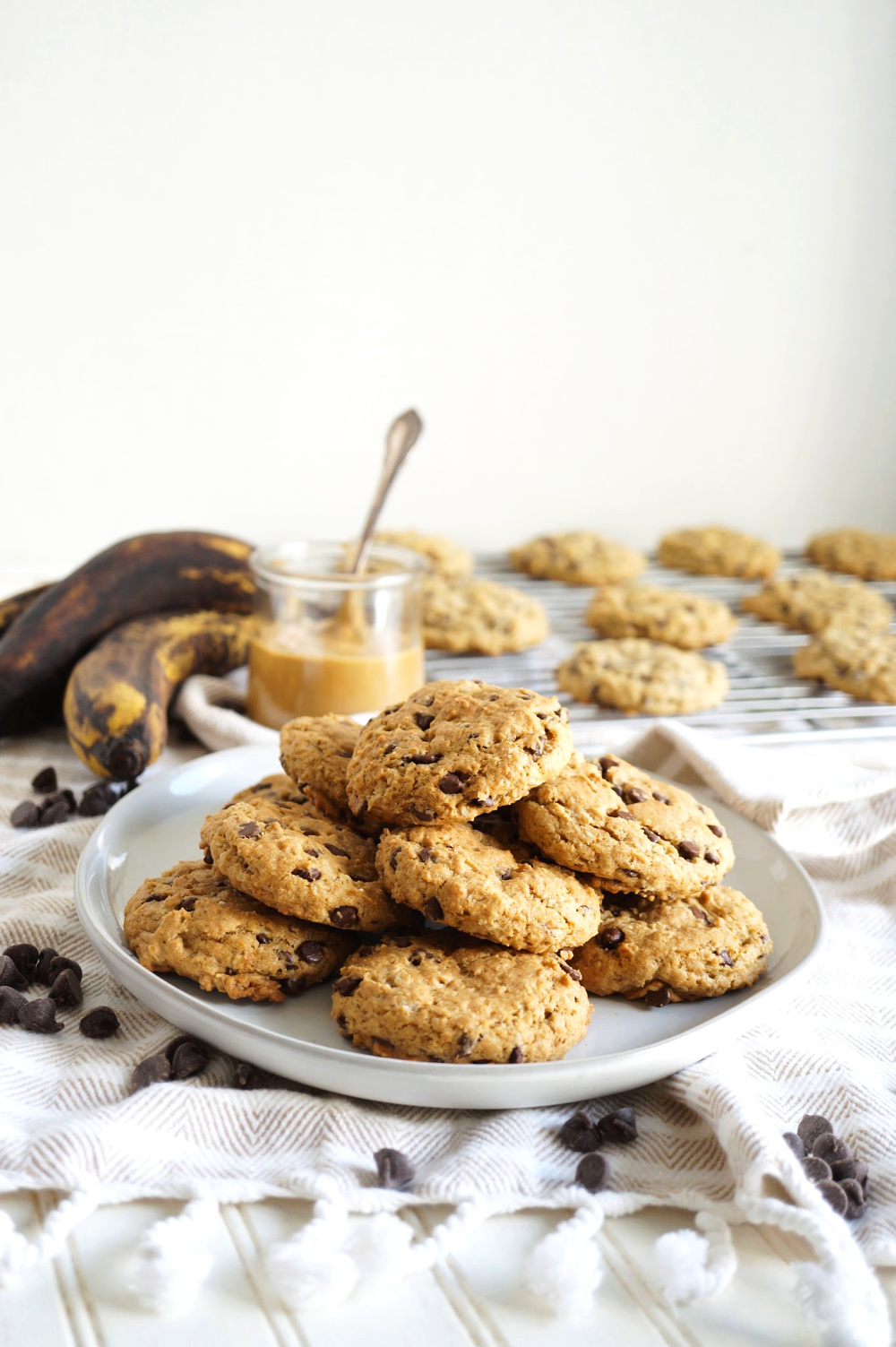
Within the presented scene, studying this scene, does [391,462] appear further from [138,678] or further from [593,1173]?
[593,1173]

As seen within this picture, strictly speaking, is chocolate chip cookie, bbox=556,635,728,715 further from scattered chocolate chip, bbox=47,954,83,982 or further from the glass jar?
scattered chocolate chip, bbox=47,954,83,982

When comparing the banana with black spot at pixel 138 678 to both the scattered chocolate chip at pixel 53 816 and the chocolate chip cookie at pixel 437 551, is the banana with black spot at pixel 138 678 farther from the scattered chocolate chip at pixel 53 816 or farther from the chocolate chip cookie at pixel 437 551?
the chocolate chip cookie at pixel 437 551

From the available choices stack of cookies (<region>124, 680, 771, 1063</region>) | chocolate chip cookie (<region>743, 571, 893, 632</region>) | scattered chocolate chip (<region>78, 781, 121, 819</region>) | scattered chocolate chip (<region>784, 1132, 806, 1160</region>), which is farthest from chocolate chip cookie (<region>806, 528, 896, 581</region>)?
scattered chocolate chip (<region>784, 1132, 806, 1160</region>)

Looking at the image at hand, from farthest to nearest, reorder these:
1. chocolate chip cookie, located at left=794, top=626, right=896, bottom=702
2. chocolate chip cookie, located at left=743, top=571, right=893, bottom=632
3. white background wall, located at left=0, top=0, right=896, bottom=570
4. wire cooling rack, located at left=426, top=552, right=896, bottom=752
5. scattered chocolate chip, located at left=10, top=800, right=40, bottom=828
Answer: white background wall, located at left=0, top=0, right=896, bottom=570
chocolate chip cookie, located at left=743, top=571, right=893, bottom=632
chocolate chip cookie, located at left=794, top=626, right=896, bottom=702
wire cooling rack, located at left=426, top=552, right=896, bottom=752
scattered chocolate chip, located at left=10, top=800, right=40, bottom=828

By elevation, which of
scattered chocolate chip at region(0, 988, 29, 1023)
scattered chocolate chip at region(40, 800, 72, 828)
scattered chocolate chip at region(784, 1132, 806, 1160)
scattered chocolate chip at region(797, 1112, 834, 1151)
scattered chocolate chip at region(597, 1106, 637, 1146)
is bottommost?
scattered chocolate chip at region(797, 1112, 834, 1151)

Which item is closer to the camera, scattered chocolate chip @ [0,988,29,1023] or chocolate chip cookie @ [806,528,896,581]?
scattered chocolate chip @ [0,988,29,1023]

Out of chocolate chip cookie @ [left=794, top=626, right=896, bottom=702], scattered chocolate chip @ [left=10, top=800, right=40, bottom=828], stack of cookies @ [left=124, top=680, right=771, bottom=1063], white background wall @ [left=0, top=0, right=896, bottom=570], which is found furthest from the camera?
white background wall @ [left=0, top=0, right=896, bottom=570]

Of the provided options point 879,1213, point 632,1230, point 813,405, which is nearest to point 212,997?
point 632,1230
